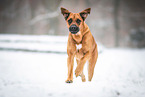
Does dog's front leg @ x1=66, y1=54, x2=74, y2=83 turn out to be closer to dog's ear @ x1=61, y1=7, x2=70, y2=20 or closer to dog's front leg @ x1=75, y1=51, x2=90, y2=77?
dog's front leg @ x1=75, y1=51, x2=90, y2=77

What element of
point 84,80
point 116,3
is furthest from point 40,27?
point 84,80

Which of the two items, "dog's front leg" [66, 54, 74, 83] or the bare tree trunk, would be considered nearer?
"dog's front leg" [66, 54, 74, 83]

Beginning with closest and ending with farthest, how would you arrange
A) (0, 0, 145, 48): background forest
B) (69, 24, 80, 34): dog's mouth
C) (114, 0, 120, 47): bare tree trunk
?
(69, 24, 80, 34): dog's mouth → (0, 0, 145, 48): background forest → (114, 0, 120, 47): bare tree trunk

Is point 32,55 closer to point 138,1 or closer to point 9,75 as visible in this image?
point 9,75

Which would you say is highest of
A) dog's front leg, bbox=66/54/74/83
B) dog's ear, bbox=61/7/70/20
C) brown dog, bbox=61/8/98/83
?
dog's ear, bbox=61/7/70/20

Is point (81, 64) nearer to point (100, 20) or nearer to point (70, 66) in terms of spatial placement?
point (70, 66)

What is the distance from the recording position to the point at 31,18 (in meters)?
2.98

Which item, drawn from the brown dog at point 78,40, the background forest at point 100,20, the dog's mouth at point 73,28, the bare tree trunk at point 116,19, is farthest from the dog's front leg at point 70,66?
the bare tree trunk at point 116,19

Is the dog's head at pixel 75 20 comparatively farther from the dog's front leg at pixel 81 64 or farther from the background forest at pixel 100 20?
the background forest at pixel 100 20

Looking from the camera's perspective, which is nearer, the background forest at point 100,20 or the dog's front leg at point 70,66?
the dog's front leg at point 70,66

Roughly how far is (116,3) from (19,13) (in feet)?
7.73

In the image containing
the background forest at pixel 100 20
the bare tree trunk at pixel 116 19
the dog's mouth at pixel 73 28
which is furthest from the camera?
the bare tree trunk at pixel 116 19

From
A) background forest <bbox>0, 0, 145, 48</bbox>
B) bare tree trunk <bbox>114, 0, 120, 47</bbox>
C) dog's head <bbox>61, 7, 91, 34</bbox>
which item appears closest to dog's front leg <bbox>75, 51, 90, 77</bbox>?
dog's head <bbox>61, 7, 91, 34</bbox>

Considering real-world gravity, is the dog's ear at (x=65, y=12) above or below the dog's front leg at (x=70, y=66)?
above
